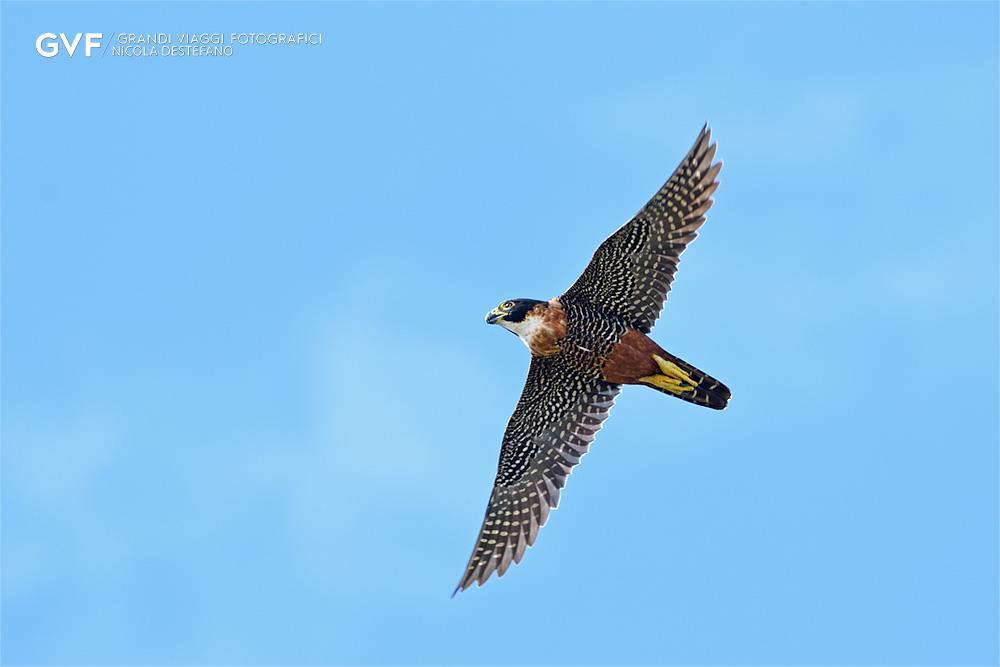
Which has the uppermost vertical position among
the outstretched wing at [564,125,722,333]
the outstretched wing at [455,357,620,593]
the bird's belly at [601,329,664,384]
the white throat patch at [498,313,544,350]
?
the outstretched wing at [564,125,722,333]

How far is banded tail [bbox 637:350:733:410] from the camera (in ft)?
67.4

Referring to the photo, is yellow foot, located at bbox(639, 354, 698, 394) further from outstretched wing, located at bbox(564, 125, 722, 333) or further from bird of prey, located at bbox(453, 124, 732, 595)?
outstretched wing, located at bbox(564, 125, 722, 333)

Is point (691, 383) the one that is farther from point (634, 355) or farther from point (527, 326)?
point (527, 326)

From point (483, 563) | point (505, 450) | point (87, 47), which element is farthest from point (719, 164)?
point (87, 47)

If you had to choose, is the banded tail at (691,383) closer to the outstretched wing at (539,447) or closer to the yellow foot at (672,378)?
the yellow foot at (672,378)

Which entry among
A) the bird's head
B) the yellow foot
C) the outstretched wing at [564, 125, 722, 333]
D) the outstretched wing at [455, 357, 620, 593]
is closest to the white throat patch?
the bird's head

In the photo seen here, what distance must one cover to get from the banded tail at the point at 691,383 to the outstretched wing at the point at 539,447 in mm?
1294

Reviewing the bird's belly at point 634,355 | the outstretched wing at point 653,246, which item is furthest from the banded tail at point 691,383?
the outstretched wing at point 653,246

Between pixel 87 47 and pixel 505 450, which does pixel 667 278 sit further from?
pixel 87 47

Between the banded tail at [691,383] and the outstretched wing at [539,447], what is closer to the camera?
the banded tail at [691,383]

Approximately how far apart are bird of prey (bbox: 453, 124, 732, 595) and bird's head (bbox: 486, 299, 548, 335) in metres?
0.02

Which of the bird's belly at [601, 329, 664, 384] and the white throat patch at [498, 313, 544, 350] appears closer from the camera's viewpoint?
the bird's belly at [601, 329, 664, 384]

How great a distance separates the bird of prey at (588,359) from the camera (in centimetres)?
2067

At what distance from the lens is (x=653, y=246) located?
20.8 m
